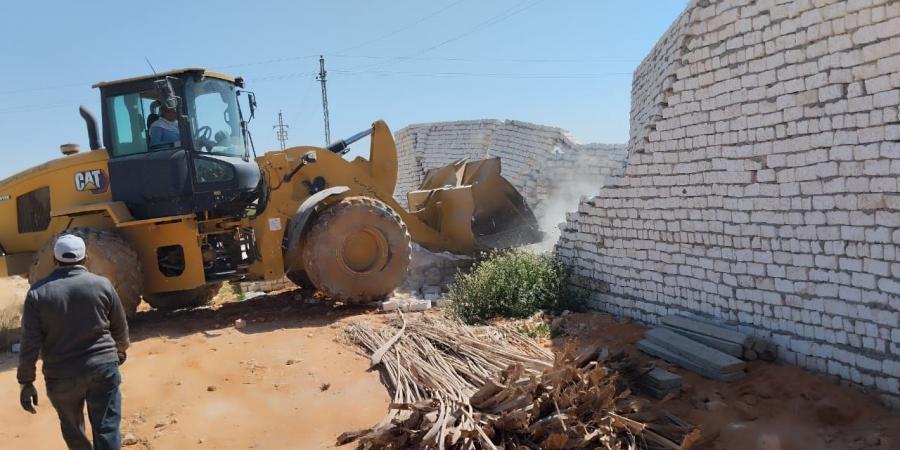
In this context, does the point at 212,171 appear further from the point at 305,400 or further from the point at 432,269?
the point at 432,269

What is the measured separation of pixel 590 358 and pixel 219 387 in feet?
10.8

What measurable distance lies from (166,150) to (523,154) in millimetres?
9339

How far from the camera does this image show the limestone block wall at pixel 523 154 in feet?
45.0

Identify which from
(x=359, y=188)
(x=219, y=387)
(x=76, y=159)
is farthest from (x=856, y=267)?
(x=76, y=159)

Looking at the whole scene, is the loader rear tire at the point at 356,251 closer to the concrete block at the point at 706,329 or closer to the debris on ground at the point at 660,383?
the concrete block at the point at 706,329

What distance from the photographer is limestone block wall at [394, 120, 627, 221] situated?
45.0 ft

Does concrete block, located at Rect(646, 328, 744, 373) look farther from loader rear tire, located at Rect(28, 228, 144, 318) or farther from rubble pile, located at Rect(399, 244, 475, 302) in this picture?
loader rear tire, located at Rect(28, 228, 144, 318)

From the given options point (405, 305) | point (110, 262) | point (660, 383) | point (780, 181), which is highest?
point (780, 181)

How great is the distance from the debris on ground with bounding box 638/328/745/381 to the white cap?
15.5 feet

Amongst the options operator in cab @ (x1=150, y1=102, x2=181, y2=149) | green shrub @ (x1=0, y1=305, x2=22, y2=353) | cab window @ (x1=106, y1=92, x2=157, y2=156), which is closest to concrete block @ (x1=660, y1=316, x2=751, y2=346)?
operator in cab @ (x1=150, y1=102, x2=181, y2=149)

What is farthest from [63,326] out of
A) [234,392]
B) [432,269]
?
[432,269]

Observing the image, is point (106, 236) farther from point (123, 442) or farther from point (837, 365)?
point (837, 365)

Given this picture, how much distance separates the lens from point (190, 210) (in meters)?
8.12

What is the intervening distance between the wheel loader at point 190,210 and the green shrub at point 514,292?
967mm
